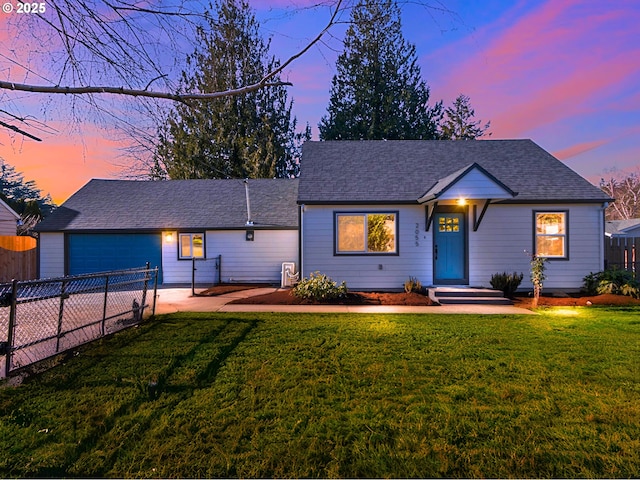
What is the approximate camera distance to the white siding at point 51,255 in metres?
13.7

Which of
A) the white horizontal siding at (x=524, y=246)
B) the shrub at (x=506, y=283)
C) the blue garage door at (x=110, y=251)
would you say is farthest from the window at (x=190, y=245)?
the shrub at (x=506, y=283)

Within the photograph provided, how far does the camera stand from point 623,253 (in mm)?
10945

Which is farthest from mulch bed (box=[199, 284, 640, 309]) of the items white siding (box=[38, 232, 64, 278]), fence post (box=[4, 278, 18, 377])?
white siding (box=[38, 232, 64, 278])

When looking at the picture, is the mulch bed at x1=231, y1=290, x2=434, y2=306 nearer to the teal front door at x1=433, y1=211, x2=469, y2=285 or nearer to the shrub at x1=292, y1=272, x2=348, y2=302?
the shrub at x1=292, y1=272, x2=348, y2=302

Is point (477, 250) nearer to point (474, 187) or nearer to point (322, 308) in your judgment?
point (474, 187)

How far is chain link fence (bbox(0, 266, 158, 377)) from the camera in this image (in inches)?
156

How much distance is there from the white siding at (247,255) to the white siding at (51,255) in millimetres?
5177

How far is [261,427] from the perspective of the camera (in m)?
3.01

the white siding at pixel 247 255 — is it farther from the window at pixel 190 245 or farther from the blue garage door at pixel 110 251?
the blue garage door at pixel 110 251

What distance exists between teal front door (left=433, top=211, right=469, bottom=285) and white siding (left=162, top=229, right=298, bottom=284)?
5443mm

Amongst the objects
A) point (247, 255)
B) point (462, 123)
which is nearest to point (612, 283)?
point (247, 255)

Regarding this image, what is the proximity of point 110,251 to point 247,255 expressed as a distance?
18.6 ft

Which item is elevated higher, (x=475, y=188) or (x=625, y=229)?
(x=475, y=188)

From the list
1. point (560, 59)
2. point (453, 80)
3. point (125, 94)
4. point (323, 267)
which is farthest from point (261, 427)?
point (560, 59)
